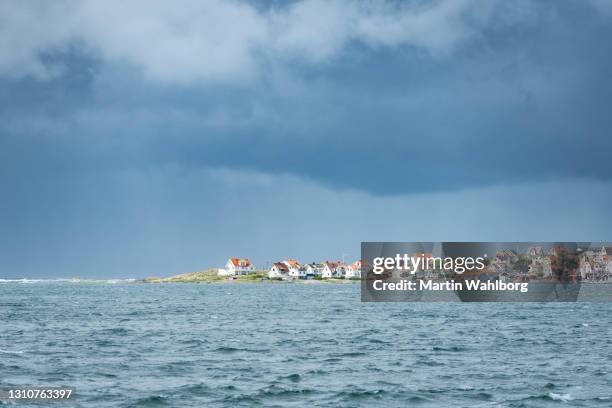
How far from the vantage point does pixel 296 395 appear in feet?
127

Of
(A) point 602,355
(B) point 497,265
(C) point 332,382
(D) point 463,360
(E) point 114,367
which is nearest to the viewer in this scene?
(C) point 332,382

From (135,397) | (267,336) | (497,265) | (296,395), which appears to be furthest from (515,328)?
(135,397)

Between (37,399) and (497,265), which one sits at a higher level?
(497,265)

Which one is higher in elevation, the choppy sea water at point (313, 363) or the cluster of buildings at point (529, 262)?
the cluster of buildings at point (529, 262)

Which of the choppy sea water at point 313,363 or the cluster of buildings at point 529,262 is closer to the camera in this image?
the choppy sea water at point 313,363

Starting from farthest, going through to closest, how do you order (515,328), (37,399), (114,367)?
(515,328), (114,367), (37,399)

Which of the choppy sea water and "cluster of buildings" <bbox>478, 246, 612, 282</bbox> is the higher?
"cluster of buildings" <bbox>478, 246, 612, 282</bbox>

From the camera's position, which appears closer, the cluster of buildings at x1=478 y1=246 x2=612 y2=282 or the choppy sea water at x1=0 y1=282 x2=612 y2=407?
the choppy sea water at x1=0 y1=282 x2=612 y2=407

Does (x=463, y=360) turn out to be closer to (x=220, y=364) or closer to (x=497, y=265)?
(x=220, y=364)

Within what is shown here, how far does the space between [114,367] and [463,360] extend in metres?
25.3

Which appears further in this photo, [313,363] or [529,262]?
[529,262]

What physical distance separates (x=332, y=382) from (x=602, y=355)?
25624 mm

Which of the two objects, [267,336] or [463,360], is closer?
→ [463,360]

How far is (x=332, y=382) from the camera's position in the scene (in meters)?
43.0
